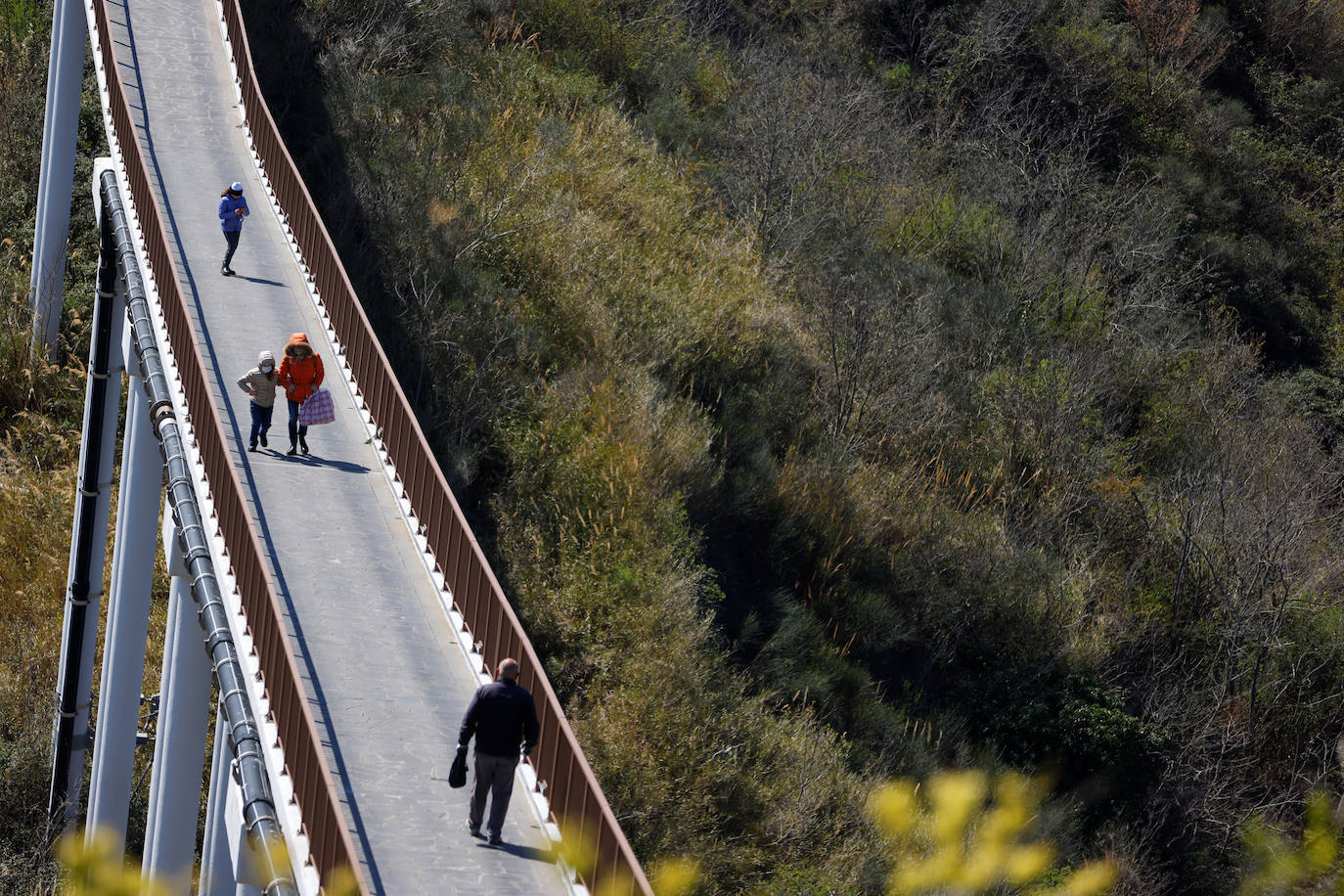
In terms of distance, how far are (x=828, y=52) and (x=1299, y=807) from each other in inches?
919

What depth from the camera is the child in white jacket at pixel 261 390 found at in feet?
47.6

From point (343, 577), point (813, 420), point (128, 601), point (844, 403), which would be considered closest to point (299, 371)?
point (343, 577)

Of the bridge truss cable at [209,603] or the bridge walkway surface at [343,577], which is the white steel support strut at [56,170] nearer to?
the bridge walkway surface at [343,577]

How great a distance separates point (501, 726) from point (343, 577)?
435cm

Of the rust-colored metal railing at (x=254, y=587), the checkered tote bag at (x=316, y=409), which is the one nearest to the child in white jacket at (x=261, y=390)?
the checkered tote bag at (x=316, y=409)

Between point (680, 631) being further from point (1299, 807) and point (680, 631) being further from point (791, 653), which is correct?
point (1299, 807)

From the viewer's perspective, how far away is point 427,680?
40.7 feet

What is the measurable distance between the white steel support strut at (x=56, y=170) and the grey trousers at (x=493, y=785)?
1834cm

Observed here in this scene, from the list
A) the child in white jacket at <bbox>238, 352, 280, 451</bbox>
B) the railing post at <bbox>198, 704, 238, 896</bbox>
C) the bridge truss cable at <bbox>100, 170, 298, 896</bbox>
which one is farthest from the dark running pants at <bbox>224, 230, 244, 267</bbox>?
the railing post at <bbox>198, 704, 238, 896</bbox>

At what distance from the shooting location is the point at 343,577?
1361 centimetres

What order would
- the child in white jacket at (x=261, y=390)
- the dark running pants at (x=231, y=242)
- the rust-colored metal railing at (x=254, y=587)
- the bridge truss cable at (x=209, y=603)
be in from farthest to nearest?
the dark running pants at (x=231, y=242)
the child in white jacket at (x=261, y=390)
the bridge truss cable at (x=209, y=603)
the rust-colored metal railing at (x=254, y=587)

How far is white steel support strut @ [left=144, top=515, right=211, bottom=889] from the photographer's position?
15367 millimetres

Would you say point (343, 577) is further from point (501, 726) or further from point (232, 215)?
point (232, 215)

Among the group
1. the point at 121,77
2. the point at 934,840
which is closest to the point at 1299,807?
the point at 934,840
